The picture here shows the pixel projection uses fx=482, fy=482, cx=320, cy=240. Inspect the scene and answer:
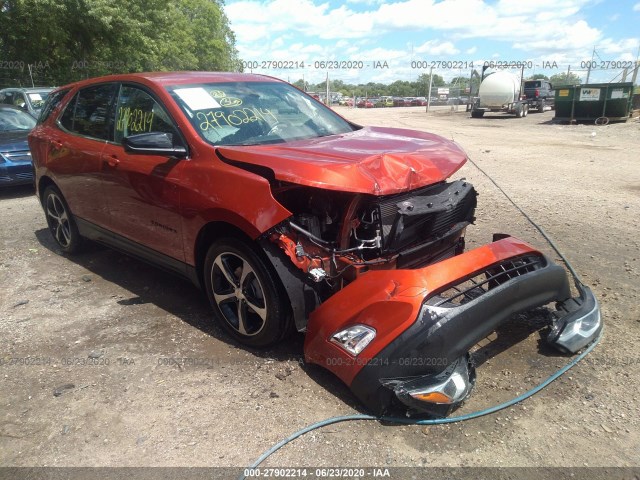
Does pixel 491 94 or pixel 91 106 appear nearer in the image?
pixel 91 106

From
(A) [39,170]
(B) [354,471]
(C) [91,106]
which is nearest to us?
(B) [354,471]

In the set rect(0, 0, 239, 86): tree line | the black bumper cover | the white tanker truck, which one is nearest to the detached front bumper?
the black bumper cover

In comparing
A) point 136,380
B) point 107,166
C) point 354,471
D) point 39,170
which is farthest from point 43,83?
point 354,471

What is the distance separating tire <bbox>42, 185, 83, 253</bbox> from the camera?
4992 mm

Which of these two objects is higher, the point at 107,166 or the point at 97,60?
the point at 97,60

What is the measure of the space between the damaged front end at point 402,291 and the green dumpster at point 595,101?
62.8 feet

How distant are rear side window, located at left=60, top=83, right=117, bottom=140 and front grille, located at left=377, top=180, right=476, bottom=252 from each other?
2.69 meters

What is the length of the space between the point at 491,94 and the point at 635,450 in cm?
2630

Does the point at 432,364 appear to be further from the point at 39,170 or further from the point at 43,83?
the point at 43,83

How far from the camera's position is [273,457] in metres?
2.37

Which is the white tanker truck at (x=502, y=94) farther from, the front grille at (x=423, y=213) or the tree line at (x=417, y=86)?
the front grille at (x=423, y=213)

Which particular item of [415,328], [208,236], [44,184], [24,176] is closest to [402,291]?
[415,328]

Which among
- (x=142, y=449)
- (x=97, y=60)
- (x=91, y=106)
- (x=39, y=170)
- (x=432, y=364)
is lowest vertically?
(x=142, y=449)

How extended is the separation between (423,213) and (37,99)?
12777mm
